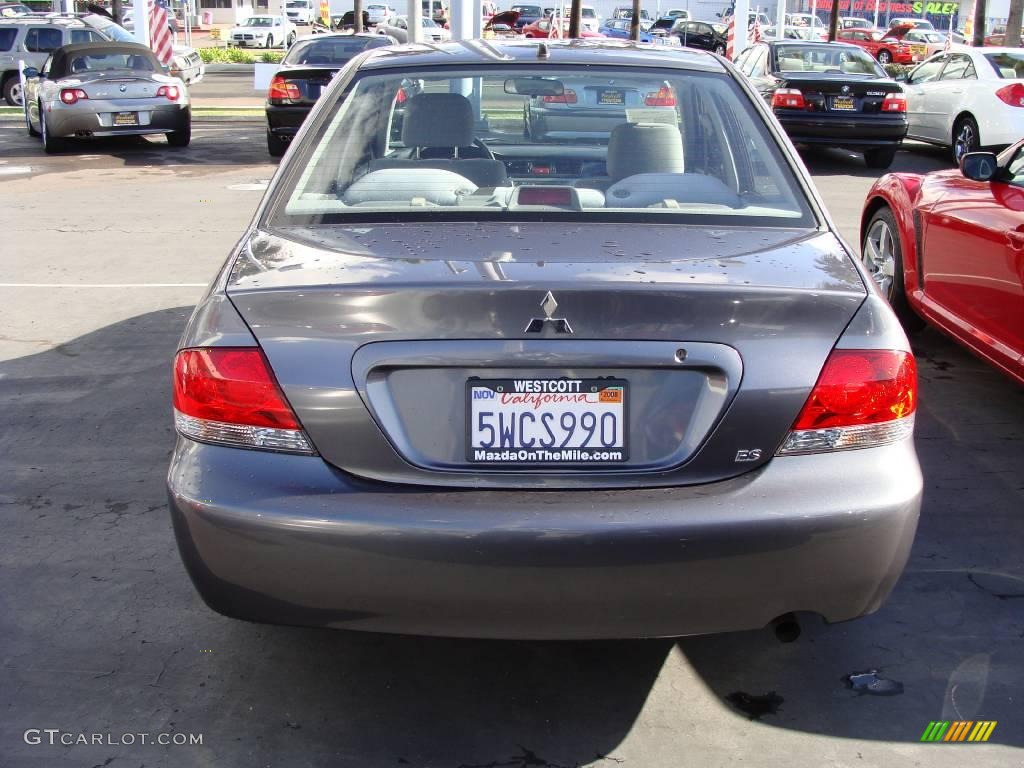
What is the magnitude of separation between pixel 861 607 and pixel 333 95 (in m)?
2.39

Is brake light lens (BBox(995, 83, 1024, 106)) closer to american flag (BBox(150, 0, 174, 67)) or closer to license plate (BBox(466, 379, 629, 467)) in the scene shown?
license plate (BBox(466, 379, 629, 467))

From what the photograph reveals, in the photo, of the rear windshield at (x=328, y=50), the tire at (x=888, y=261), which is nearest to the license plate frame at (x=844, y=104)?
the rear windshield at (x=328, y=50)

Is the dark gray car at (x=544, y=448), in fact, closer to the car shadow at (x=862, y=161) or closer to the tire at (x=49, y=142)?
the car shadow at (x=862, y=161)

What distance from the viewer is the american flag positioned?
22.5 metres

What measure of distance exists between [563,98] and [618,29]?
4997cm

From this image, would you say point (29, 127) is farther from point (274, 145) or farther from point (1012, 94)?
point (1012, 94)

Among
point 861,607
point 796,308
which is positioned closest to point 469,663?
point 861,607

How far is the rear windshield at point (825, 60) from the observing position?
15953 mm

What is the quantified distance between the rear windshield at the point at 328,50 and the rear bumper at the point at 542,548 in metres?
14.5

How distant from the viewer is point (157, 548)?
407 centimetres

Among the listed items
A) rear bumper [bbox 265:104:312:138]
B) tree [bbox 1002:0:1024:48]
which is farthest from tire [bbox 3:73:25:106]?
tree [bbox 1002:0:1024:48]

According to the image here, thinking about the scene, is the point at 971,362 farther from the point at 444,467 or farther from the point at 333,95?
the point at 444,467

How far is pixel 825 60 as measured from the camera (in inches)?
637

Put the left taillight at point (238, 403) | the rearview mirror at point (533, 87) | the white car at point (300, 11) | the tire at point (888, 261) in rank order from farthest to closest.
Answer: the white car at point (300, 11) < the tire at point (888, 261) < the rearview mirror at point (533, 87) < the left taillight at point (238, 403)
